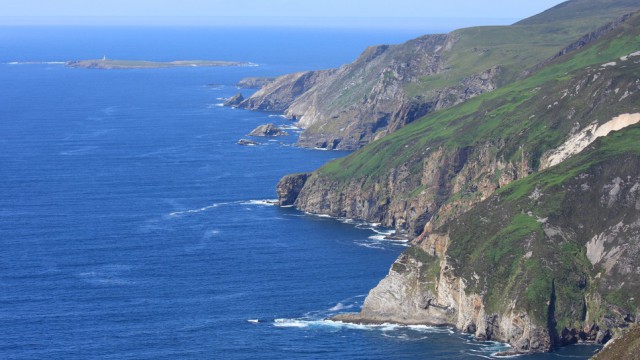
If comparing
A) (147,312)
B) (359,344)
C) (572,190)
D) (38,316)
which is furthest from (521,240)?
(38,316)

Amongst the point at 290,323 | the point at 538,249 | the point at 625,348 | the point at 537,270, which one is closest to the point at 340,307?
the point at 290,323

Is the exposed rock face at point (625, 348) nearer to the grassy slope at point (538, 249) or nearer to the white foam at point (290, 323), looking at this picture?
the grassy slope at point (538, 249)

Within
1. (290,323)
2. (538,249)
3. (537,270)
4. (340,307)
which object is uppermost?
(538,249)

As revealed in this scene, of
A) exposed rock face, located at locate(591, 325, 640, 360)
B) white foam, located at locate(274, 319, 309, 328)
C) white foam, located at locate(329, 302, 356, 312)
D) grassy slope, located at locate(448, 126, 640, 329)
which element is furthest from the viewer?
white foam, located at locate(329, 302, 356, 312)

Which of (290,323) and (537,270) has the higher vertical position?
(537,270)

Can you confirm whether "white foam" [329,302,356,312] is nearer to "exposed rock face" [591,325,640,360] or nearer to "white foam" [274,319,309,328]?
"white foam" [274,319,309,328]

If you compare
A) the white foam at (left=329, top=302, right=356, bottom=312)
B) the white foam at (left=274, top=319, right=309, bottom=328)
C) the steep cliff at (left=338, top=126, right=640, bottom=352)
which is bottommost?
the white foam at (left=274, top=319, right=309, bottom=328)

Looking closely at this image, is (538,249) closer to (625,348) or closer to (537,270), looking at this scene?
(537,270)

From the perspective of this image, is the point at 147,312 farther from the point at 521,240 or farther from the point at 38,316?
the point at 521,240

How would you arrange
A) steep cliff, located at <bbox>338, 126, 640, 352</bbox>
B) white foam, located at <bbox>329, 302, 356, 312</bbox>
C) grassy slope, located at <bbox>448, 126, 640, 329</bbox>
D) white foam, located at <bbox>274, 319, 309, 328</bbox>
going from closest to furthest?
steep cliff, located at <bbox>338, 126, 640, 352</bbox>, grassy slope, located at <bbox>448, 126, 640, 329</bbox>, white foam, located at <bbox>274, 319, 309, 328</bbox>, white foam, located at <bbox>329, 302, 356, 312</bbox>

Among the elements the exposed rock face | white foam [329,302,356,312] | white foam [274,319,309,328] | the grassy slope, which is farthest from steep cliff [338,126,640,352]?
the exposed rock face

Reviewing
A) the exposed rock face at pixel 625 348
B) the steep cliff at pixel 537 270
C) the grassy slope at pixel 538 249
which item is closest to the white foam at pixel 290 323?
the steep cliff at pixel 537 270
